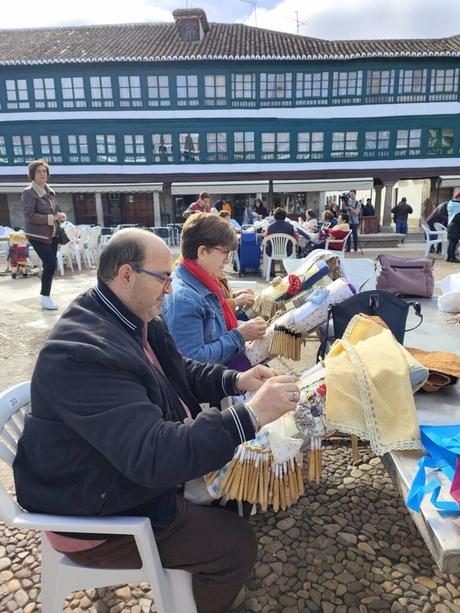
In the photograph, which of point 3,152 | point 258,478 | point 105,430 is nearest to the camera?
point 105,430

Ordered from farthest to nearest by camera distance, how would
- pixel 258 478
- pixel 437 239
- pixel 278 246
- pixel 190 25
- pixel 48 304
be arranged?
pixel 190 25 < pixel 437 239 < pixel 278 246 < pixel 48 304 < pixel 258 478

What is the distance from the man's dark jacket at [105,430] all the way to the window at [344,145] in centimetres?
2647

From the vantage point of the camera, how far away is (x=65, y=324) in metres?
1.36

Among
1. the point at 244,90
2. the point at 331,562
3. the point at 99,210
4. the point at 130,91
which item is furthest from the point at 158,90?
the point at 331,562

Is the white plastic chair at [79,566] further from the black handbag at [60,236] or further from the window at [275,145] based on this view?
the window at [275,145]

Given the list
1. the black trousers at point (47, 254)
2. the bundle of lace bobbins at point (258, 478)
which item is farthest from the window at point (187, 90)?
the bundle of lace bobbins at point (258, 478)

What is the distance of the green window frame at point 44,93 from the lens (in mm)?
25078

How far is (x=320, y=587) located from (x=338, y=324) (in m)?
1.43

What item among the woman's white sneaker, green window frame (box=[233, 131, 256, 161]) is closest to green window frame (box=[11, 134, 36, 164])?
green window frame (box=[233, 131, 256, 161])

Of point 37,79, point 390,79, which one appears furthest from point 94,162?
point 390,79

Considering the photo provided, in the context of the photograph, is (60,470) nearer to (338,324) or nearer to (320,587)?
(320,587)

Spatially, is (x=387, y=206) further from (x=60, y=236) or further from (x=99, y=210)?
(x=60, y=236)

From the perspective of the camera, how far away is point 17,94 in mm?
25297

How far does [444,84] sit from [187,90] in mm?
14913
